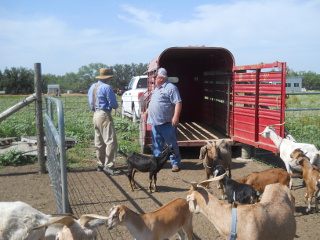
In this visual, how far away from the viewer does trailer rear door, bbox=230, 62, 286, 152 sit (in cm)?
780

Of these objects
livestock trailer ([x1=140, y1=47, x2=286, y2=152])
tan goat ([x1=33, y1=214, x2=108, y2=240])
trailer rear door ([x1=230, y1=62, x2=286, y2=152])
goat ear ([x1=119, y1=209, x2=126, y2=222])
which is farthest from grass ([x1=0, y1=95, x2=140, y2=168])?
tan goat ([x1=33, y1=214, x2=108, y2=240])

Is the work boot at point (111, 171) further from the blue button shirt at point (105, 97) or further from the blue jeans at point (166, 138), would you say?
the blue button shirt at point (105, 97)

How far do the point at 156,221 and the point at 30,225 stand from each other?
1.64m

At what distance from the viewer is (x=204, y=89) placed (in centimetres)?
1321

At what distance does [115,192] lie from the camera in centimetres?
677

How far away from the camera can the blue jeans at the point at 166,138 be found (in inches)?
319

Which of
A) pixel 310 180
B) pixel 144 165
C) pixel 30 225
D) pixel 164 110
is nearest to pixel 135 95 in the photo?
pixel 164 110

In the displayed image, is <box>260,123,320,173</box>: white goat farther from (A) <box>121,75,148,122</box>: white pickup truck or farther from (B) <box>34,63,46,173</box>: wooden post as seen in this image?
(A) <box>121,75,148,122</box>: white pickup truck

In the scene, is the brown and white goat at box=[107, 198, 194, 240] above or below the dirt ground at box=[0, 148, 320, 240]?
above

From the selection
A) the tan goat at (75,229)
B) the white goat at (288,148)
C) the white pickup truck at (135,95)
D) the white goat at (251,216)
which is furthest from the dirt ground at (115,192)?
the white pickup truck at (135,95)

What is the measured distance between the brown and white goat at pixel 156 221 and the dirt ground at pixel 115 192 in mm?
508

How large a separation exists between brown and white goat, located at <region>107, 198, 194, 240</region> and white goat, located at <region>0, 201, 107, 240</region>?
0.73 metres

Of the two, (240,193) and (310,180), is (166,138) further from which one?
(310,180)

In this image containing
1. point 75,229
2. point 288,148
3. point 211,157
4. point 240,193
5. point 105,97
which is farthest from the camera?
point 105,97
